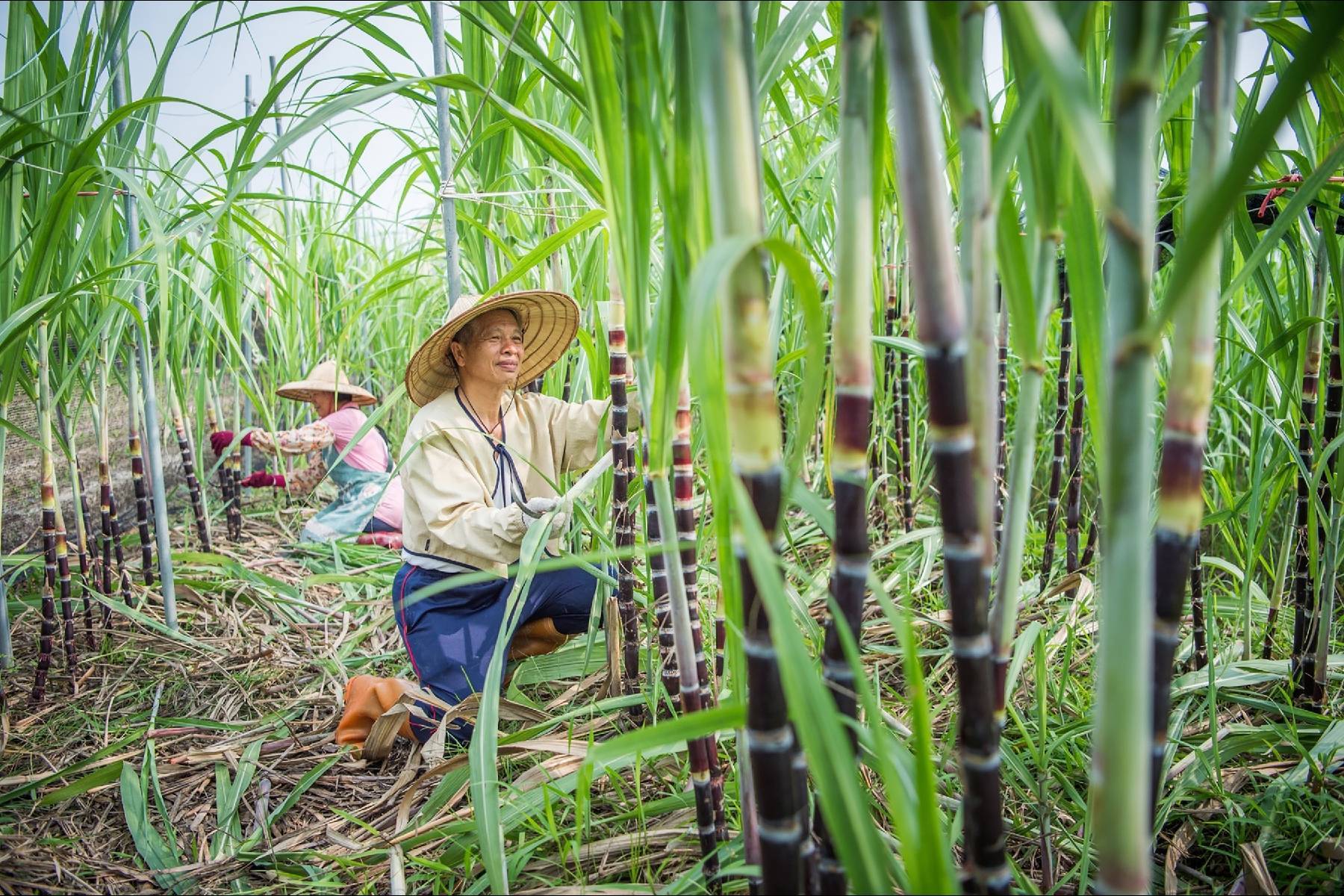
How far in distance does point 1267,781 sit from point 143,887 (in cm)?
164

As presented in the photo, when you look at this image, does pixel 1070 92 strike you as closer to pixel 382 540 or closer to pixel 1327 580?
pixel 1327 580

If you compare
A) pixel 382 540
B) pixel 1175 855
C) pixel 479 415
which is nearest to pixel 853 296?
pixel 1175 855

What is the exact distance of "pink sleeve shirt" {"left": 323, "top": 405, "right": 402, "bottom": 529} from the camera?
342cm

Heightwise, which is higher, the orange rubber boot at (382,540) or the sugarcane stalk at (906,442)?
the sugarcane stalk at (906,442)

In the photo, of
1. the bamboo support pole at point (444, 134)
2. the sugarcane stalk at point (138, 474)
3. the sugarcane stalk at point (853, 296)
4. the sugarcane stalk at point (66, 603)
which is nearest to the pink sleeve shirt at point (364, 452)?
the sugarcane stalk at point (138, 474)

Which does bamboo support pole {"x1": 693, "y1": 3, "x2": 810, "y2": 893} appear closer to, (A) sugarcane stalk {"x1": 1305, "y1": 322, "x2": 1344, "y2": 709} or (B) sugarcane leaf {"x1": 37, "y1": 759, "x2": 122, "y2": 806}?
(A) sugarcane stalk {"x1": 1305, "y1": 322, "x2": 1344, "y2": 709}

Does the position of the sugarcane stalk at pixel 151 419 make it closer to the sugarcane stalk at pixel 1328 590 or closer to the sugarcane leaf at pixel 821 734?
the sugarcane leaf at pixel 821 734

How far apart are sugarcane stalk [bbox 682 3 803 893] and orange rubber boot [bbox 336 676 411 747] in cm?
128

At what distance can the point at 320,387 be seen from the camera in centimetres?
329

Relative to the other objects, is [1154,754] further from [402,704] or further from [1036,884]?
[402,704]

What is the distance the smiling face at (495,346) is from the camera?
69.2 inches

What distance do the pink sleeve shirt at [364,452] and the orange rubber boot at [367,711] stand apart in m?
1.72

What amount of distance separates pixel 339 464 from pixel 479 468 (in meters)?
1.70

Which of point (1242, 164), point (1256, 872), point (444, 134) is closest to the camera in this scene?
point (1242, 164)
